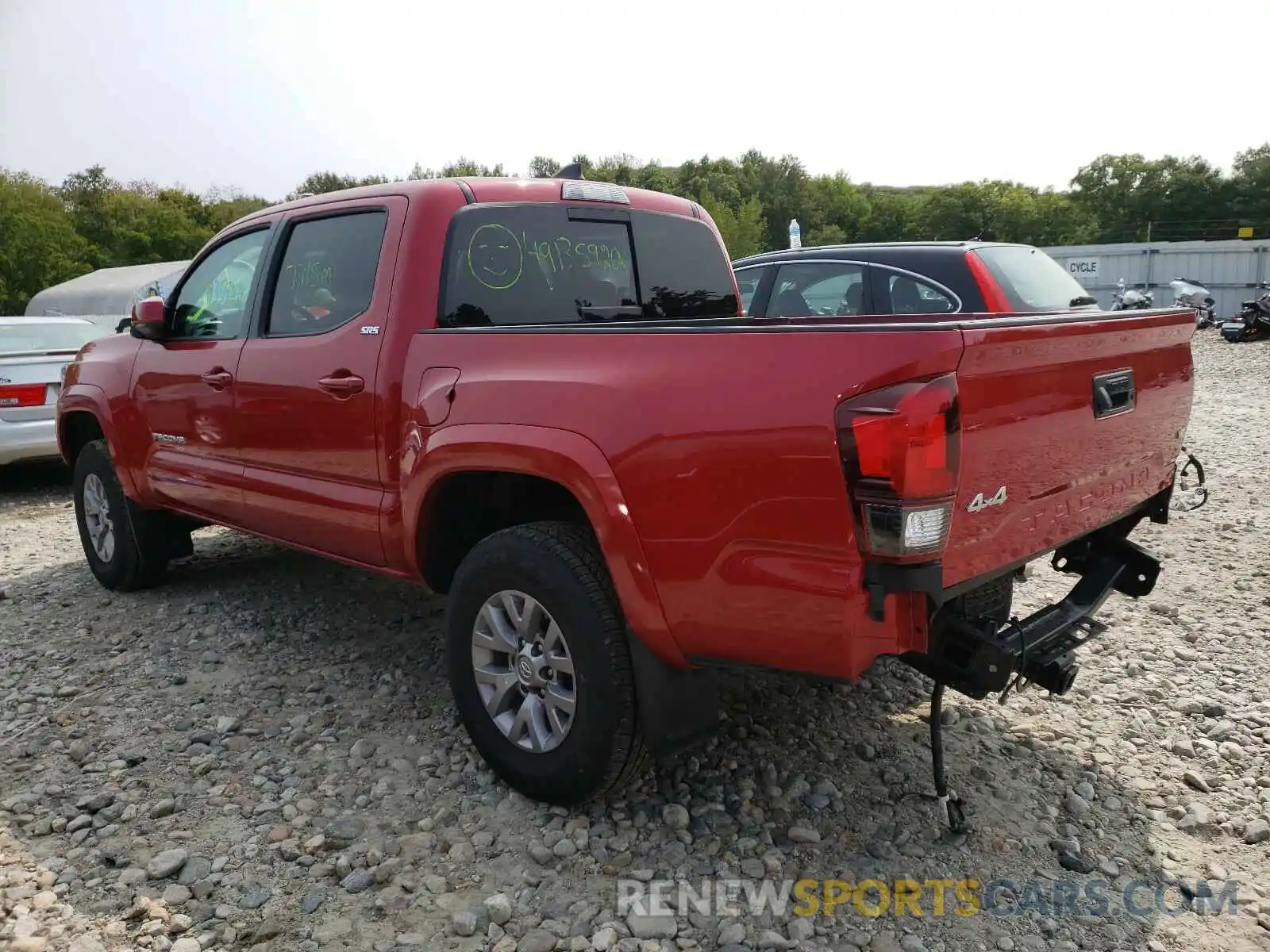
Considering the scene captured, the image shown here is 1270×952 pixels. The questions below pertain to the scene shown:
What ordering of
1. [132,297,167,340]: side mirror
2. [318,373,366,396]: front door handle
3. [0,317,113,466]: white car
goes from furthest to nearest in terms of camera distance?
1. [0,317,113,466]: white car
2. [132,297,167,340]: side mirror
3. [318,373,366,396]: front door handle

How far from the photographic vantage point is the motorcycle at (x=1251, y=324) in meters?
17.3

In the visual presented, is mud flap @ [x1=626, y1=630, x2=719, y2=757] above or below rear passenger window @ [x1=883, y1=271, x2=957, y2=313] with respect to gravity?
below

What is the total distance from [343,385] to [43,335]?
7.28 metres

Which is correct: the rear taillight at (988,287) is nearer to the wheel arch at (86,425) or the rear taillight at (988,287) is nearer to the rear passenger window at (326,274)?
the rear passenger window at (326,274)

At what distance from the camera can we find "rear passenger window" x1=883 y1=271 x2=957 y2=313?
6.37 m

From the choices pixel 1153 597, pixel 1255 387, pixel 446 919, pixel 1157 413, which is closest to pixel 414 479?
pixel 446 919

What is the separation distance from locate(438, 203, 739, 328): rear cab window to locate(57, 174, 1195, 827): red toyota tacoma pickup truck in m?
0.01

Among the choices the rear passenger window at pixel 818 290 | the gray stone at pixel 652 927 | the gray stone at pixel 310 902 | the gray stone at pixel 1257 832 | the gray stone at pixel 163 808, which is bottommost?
the gray stone at pixel 1257 832

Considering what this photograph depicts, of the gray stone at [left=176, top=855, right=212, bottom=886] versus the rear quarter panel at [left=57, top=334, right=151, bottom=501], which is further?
the rear quarter panel at [left=57, top=334, right=151, bottom=501]

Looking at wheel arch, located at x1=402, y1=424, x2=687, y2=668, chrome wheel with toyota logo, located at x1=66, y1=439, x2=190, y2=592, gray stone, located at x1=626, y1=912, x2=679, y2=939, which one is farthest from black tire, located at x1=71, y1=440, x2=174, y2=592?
gray stone, located at x1=626, y1=912, x2=679, y2=939

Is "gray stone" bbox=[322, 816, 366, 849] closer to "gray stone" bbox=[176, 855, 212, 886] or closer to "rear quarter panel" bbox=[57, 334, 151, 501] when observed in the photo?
"gray stone" bbox=[176, 855, 212, 886]

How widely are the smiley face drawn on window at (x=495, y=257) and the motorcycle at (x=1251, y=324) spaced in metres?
18.1

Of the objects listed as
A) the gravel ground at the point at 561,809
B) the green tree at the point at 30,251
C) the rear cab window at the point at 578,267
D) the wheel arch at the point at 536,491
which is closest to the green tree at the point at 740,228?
the green tree at the point at 30,251

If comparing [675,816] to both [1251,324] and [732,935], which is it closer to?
[732,935]
